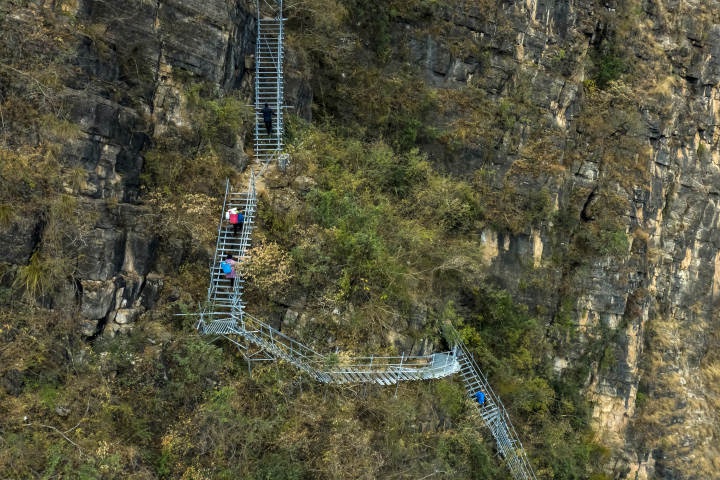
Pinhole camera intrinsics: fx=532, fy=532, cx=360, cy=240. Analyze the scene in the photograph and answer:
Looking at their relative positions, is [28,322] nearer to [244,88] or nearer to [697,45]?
[244,88]

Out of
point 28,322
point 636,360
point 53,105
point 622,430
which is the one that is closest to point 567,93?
point 636,360

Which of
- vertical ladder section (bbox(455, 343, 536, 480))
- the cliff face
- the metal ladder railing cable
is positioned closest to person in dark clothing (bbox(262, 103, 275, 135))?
the metal ladder railing cable

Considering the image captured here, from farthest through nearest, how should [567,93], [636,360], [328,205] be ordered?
[636,360] < [567,93] < [328,205]

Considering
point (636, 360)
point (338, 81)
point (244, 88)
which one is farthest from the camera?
point (636, 360)

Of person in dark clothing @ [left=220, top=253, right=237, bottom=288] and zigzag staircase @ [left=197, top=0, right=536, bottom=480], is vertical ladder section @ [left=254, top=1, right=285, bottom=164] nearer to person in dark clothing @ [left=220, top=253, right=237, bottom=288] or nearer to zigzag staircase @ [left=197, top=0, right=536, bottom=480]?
zigzag staircase @ [left=197, top=0, right=536, bottom=480]

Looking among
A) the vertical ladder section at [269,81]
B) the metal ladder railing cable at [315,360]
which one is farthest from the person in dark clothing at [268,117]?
the metal ladder railing cable at [315,360]

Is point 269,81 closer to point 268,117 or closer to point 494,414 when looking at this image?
point 268,117

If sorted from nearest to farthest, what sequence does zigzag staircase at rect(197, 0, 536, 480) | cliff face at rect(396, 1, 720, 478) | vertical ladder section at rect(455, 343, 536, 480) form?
zigzag staircase at rect(197, 0, 536, 480) → vertical ladder section at rect(455, 343, 536, 480) → cliff face at rect(396, 1, 720, 478)

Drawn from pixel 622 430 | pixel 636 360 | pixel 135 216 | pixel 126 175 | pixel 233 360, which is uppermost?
A: pixel 126 175
